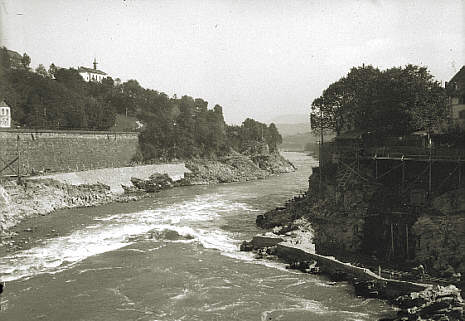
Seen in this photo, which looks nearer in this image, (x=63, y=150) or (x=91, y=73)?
(x=63, y=150)

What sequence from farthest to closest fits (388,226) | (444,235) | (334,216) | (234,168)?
1. (234,168)
2. (334,216)
3. (388,226)
4. (444,235)

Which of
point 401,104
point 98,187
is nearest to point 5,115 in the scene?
point 98,187

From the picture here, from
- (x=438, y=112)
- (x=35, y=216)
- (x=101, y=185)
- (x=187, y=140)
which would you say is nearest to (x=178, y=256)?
(x=35, y=216)

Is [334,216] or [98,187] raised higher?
[98,187]

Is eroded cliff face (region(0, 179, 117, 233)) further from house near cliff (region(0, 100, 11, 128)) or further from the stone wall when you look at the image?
house near cliff (region(0, 100, 11, 128))

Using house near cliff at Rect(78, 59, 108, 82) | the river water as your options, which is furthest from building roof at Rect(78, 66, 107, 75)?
the river water

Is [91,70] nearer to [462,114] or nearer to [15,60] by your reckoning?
[15,60]
